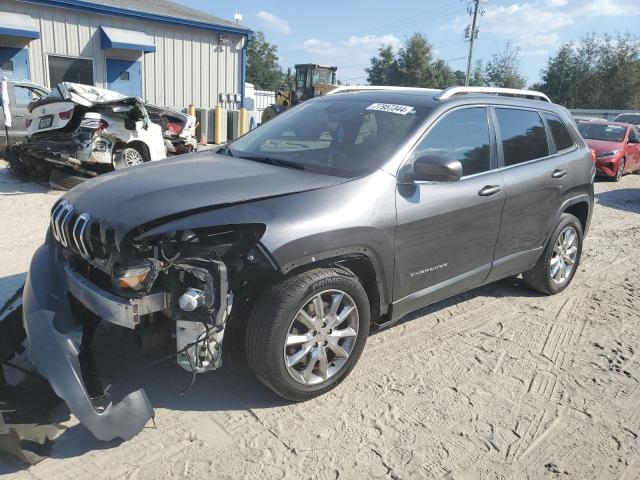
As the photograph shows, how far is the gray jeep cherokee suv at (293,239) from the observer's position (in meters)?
2.63

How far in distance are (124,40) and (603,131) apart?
14.4 meters

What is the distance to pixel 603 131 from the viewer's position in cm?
1459

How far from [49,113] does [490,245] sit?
305 inches

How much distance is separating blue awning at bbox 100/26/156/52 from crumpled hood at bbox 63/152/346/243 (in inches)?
554

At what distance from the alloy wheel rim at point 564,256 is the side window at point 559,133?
80cm

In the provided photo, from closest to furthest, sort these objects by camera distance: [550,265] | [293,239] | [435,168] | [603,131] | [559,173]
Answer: [293,239]
[435,168]
[559,173]
[550,265]
[603,131]

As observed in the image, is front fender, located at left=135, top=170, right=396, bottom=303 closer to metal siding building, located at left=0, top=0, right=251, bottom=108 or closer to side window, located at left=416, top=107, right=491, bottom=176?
side window, located at left=416, top=107, right=491, bottom=176

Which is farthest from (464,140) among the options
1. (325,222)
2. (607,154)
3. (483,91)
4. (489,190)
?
(607,154)

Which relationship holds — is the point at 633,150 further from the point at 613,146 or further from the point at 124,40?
the point at 124,40

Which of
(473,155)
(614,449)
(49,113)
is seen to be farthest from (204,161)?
(49,113)

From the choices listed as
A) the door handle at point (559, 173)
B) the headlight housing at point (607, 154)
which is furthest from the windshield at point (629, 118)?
the door handle at point (559, 173)

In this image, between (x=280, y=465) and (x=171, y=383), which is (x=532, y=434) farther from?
(x=171, y=383)

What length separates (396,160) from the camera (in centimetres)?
336

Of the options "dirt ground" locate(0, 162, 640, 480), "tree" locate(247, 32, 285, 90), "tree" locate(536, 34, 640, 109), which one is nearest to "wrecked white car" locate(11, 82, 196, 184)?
"dirt ground" locate(0, 162, 640, 480)
